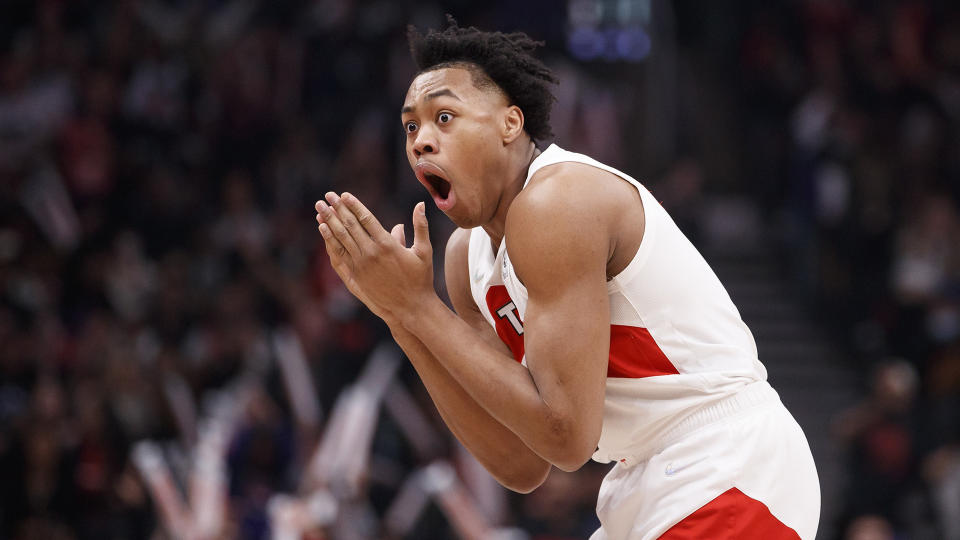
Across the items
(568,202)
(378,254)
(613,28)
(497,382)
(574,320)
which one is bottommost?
(613,28)

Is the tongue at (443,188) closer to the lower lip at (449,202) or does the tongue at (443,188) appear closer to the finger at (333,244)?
the lower lip at (449,202)

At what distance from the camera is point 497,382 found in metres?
3.03

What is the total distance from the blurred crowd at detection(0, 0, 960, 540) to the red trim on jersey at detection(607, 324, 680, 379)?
4.81m

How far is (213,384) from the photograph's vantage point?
33.7 feet

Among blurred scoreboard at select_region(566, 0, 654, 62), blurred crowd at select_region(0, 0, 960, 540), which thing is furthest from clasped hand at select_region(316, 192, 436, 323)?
blurred scoreboard at select_region(566, 0, 654, 62)

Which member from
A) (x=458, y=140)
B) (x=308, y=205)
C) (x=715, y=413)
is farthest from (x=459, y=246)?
(x=308, y=205)

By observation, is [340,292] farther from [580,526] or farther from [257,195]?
[580,526]

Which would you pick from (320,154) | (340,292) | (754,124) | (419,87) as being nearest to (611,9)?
(754,124)

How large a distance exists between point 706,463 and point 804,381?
9.05 meters

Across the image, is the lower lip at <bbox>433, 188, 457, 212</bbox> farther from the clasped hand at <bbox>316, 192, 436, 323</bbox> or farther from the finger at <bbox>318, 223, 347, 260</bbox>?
the finger at <bbox>318, 223, 347, 260</bbox>

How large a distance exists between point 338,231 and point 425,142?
343 millimetres

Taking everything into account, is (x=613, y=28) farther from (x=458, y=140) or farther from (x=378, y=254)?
(x=378, y=254)

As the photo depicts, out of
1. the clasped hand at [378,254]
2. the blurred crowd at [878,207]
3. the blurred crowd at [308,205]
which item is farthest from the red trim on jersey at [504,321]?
the blurred crowd at [878,207]

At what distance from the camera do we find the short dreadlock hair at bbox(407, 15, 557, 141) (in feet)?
11.0
